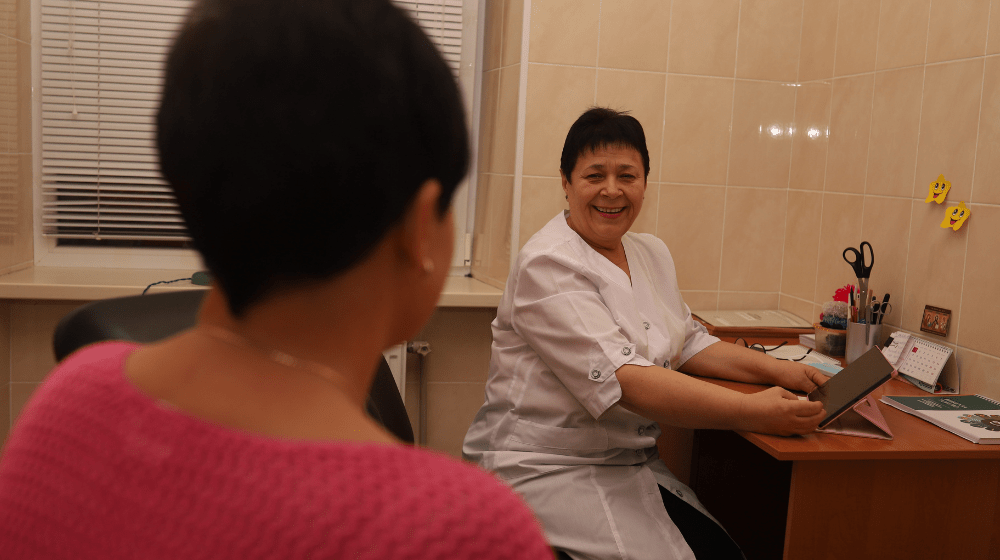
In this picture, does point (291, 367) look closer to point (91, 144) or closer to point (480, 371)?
point (480, 371)

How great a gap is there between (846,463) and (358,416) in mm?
1295

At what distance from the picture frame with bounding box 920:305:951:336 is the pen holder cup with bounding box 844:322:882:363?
109 millimetres

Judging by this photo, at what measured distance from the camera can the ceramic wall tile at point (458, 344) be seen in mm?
2654

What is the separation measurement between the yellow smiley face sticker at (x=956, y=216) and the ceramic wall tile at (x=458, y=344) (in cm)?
135

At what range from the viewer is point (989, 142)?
6.10 feet

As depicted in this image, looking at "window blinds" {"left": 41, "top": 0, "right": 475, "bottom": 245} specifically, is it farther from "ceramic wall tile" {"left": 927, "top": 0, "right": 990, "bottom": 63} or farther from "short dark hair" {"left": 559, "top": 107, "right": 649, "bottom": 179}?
"ceramic wall tile" {"left": 927, "top": 0, "right": 990, "bottom": 63}

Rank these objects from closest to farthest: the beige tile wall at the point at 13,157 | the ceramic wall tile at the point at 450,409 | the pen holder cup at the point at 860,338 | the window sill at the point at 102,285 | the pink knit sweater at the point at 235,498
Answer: the pink knit sweater at the point at 235,498 < the pen holder cup at the point at 860,338 < the window sill at the point at 102,285 < the beige tile wall at the point at 13,157 < the ceramic wall tile at the point at 450,409

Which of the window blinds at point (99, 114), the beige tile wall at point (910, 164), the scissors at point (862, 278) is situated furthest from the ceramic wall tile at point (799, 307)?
the window blinds at point (99, 114)

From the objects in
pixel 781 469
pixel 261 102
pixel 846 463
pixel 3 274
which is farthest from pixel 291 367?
pixel 3 274

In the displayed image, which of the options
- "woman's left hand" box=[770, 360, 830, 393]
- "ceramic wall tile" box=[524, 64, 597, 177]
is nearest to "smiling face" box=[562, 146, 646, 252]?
"woman's left hand" box=[770, 360, 830, 393]

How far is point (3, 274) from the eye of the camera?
2.39 meters

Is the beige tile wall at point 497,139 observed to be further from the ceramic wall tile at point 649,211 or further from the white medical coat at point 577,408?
the white medical coat at point 577,408

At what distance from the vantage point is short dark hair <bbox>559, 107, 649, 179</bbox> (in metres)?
1.84

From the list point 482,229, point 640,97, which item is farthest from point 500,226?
point 640,97
